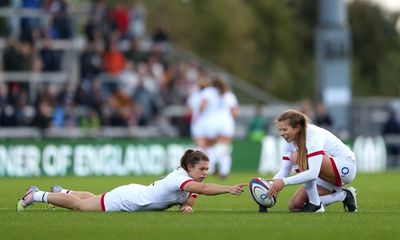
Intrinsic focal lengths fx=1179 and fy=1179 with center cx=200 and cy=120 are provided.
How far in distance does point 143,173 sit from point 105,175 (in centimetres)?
136

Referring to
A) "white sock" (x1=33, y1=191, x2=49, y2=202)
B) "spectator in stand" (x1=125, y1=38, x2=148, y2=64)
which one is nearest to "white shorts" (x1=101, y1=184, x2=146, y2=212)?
"white sock" (x1=33, y1=191, x2=49, y2=202)

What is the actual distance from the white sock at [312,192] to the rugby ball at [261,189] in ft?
1.49

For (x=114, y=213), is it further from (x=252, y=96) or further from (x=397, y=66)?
(x=397, y=66)

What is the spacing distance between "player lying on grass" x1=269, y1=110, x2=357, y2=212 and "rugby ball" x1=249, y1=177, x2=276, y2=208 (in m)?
0.16

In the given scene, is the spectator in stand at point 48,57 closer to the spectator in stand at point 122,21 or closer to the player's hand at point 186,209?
the spectator in stand at point 122,21

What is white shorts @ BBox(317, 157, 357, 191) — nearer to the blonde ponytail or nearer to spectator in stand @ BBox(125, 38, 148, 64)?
the blonde ponytail

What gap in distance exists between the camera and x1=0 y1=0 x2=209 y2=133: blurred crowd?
3262 cm

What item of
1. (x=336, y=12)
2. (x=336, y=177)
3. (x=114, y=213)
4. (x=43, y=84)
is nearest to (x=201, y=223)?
(x=114, y=213)

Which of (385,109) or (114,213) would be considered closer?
(114,213)

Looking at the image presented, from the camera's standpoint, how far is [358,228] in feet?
41.8

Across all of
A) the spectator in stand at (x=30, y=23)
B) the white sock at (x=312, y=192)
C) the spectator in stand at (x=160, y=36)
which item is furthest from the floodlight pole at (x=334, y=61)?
the white sock at (x=312, y=192)

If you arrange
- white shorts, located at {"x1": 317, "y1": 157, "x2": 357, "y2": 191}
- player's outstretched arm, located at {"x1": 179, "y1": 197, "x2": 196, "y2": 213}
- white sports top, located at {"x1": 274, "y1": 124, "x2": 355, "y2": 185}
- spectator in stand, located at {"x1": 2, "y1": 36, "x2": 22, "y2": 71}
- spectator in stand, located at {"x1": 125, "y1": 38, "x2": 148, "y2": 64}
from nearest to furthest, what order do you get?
white sports top, located at {"x1": 274, "y1": 124, "x2": 355, "y2": 185} → player's outstretched arm, located at {"x1": 179, "y1": 197, "x2": 196, "y2": 213} → white shorts, located at {"x1": 317, "y1": 157, "x2": 357, "y2": 191} → spectator in stand, located at {"x1": 2, "y1": 36, "x2": 22, "y2": 71} → spectator in stand, located at {"x1": 125, "y1": 38, "x2": 148, "y2": 64}

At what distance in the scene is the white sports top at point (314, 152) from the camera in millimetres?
14312

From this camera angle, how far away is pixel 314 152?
14391mm
